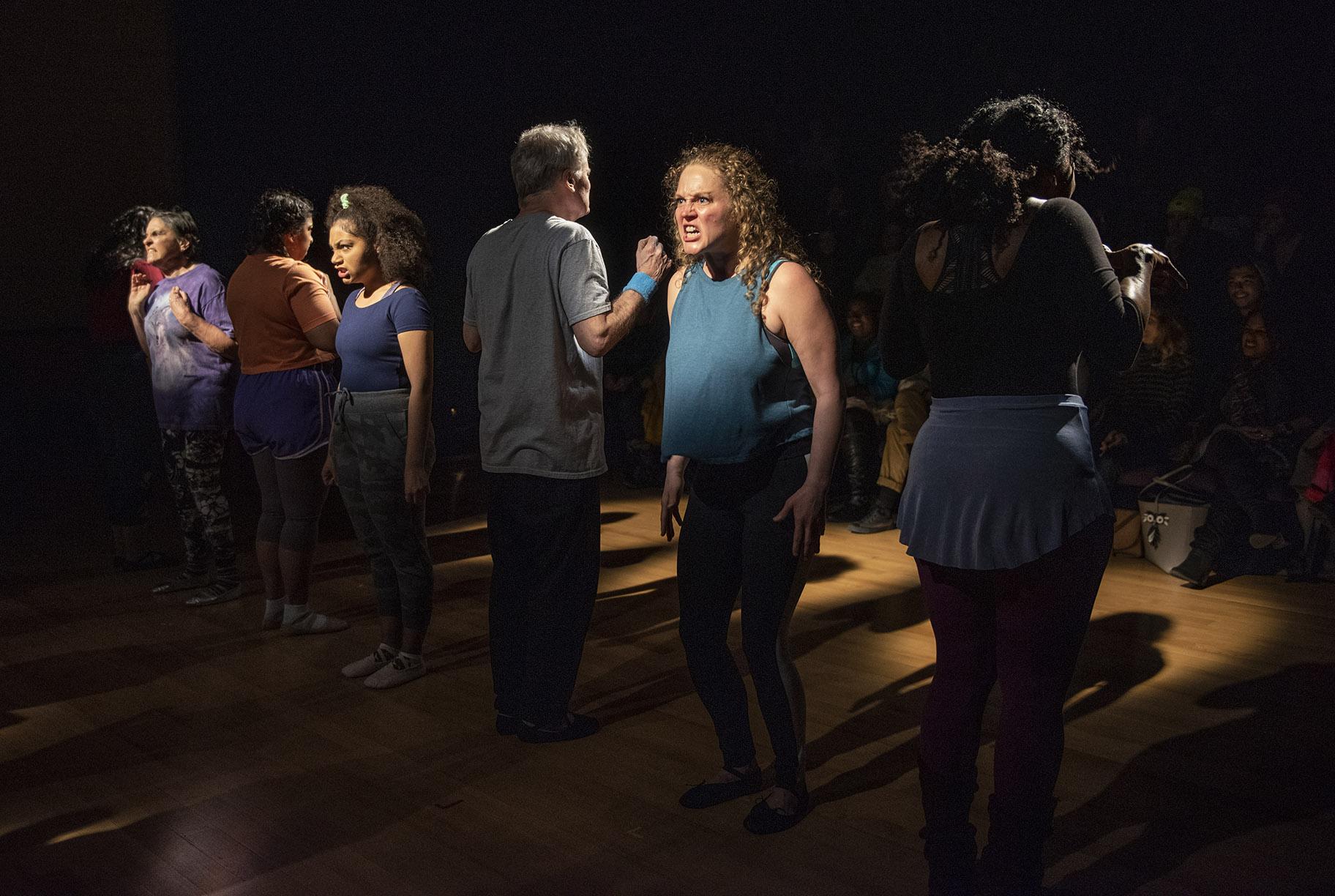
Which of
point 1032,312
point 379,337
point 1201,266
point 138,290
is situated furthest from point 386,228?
point 1201,266

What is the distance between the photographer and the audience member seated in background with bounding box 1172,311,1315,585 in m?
4.52

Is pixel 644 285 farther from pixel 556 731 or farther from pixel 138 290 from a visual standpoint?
pixel 138 290

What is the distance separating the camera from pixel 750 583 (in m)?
2.22

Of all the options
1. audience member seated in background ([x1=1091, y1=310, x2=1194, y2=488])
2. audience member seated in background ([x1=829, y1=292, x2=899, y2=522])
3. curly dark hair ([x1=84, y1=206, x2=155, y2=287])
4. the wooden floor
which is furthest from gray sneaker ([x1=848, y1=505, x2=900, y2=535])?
curly dark hair ([x1=84, y1=206, x2=155, y2=287])

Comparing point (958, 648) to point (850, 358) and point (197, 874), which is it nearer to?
point (197, 874)

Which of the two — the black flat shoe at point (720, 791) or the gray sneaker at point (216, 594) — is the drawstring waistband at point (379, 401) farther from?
the gray sneaker at point (216, 594)

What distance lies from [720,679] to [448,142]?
19.4 feet

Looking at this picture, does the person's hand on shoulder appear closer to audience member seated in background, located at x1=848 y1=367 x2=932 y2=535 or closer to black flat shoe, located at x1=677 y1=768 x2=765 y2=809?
black flat shoe, located at x1=677 y1=768 x2=765 y2=809

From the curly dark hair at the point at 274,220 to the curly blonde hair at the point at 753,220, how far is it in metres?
1.72

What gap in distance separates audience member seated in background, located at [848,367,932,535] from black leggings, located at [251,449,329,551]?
2666 millimetres

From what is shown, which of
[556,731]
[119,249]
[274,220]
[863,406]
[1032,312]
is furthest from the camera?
[863,406]

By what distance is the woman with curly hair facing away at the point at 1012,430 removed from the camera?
1.73m

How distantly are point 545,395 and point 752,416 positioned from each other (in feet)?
2.09

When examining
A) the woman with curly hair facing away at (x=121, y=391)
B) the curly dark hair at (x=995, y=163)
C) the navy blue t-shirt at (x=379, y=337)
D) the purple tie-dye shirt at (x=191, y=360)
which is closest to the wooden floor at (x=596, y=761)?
the woman with curly hair facing away at (x=121, y=391)
